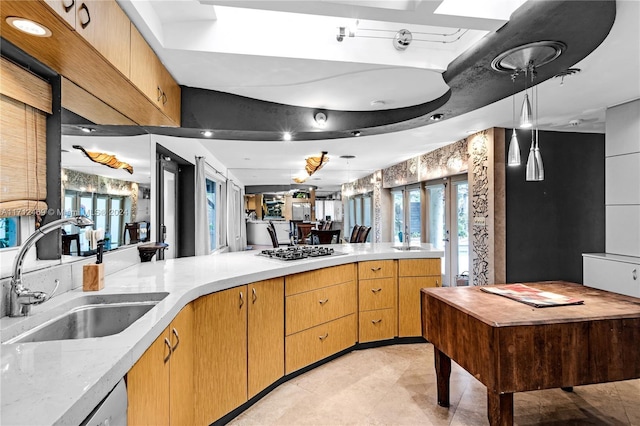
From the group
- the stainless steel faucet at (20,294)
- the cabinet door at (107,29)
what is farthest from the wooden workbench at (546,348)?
the cabinet door at (107,29)

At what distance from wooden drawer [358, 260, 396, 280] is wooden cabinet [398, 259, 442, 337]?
0.09 m

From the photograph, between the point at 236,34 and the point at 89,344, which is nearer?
the point at 89,344

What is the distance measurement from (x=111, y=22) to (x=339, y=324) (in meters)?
2.75

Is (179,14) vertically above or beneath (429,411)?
above

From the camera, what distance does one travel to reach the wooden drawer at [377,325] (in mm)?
3455

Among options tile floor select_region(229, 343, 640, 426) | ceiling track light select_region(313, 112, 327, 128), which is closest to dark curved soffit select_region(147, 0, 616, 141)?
ceiling track light select_region(313, 112, 327, 128)

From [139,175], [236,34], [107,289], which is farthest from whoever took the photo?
[139,175]

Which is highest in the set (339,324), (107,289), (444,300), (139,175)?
(139,175)

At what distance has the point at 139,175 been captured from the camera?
2.81 m

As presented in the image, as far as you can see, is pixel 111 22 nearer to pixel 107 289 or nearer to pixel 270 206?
pixel 107 289

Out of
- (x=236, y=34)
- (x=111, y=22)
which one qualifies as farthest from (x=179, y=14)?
(x=111, y=22)

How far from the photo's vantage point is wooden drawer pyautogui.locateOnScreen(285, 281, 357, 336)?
9.00ft

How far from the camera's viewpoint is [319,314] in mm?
2990

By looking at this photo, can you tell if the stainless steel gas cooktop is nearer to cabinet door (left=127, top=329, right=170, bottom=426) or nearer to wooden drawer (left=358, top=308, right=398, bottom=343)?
wooden drawer (left=358, top=308, right=398, bottom=343)
